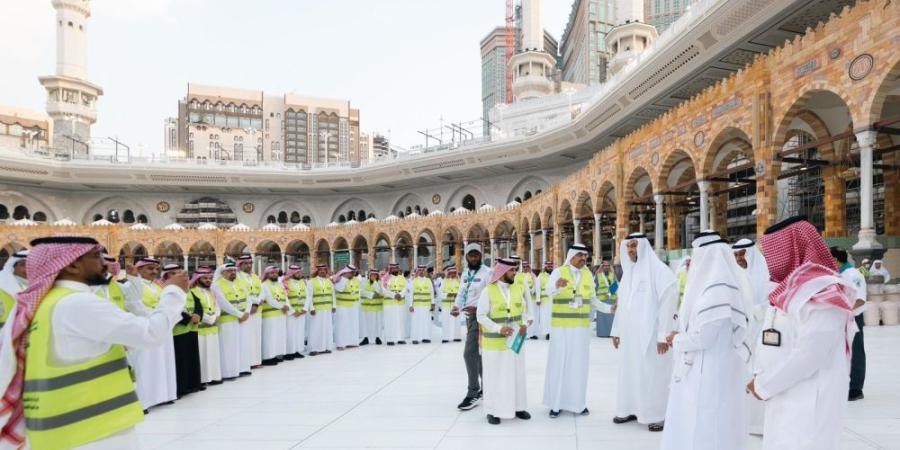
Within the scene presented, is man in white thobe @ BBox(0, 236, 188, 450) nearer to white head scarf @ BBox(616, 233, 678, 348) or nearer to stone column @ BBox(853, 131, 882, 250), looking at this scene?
white head scarf @ BBox(616, 233, 678, 348)

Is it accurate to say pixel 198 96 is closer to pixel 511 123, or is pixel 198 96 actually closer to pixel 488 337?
pixel 511 123

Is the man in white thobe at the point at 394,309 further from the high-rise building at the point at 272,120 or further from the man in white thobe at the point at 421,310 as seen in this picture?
the high-rise building at the point at 272,120

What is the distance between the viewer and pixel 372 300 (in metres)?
9.96

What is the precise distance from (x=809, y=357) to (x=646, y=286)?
7.06 ft

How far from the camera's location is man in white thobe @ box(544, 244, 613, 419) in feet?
15.1

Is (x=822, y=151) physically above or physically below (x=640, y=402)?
above

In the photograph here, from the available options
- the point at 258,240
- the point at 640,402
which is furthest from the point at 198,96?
the point at 640,402

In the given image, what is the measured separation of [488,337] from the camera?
15.0ft

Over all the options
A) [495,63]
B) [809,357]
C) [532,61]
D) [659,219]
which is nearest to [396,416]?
[809,357]

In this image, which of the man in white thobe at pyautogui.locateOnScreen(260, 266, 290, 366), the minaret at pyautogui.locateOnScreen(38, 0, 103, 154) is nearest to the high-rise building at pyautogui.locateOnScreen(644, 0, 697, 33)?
the minaret at pyautogui.locateOnScreen(38, 0, 103, 154)

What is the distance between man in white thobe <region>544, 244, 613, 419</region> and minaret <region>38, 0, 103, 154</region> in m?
44.6

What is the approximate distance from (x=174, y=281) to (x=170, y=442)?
7.60ft

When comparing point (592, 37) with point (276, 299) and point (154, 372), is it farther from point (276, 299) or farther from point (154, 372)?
point (154, 372)

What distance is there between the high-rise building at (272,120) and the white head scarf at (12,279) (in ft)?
215
